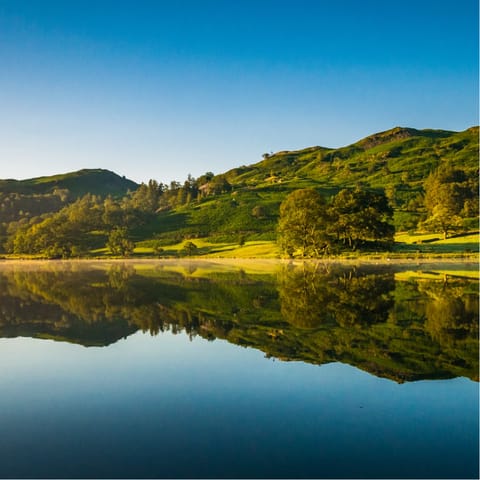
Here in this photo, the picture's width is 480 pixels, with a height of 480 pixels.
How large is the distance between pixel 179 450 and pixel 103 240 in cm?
17411

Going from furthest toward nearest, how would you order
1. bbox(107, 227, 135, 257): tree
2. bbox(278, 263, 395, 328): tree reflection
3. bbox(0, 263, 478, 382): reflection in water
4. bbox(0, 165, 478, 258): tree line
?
bbox(107, 227, 135, 257): tree, bbox(0, 165, 478, 258): tree line, bbox(278, 263, 395, 328): tree reflection, bbox(0, 263, 478, 382): reflection in water

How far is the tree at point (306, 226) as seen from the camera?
93812 millimetres

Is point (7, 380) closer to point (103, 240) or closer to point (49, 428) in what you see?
point (49, 428)

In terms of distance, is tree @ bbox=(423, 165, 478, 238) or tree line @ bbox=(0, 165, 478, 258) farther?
tree @ bbox=(423, 165, 478, 238)

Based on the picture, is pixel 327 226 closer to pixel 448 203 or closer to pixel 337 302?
pixel 448 203

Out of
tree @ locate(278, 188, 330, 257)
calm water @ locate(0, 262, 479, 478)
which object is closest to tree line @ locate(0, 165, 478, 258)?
tree @ locate(278, 188, 330, 257)

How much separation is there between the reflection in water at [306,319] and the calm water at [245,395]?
0.13 meters

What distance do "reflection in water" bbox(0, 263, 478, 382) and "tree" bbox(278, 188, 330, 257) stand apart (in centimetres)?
5147

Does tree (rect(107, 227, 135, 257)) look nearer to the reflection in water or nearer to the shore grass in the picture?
the shore grass

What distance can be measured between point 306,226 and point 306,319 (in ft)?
236

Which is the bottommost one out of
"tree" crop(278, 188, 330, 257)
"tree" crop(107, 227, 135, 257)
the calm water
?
"tree" crop(107, 227, 135, 257)

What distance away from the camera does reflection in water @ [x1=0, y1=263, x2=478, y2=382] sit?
54.5 feet

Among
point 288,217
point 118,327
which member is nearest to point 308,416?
point 118,327

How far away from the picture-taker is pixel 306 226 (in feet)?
312
